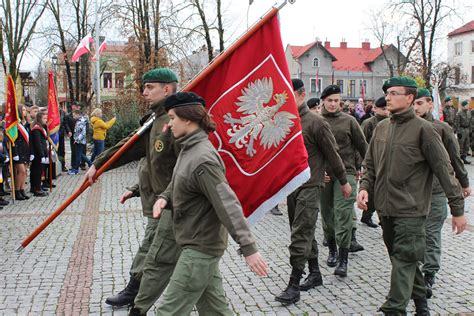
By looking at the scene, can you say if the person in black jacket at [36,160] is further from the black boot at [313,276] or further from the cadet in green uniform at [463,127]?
the cadet in green uniform at [463,127]

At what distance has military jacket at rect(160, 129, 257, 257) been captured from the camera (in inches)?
134

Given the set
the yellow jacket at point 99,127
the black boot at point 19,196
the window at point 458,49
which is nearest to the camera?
the black boot at point 19,196

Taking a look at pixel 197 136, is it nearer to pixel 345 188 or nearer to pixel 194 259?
pixel 194 259

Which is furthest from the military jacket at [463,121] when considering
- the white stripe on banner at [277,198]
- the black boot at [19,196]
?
the white stripe on banner at [277,198]

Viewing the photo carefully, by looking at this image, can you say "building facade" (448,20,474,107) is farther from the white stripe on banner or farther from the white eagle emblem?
the white eagle emblem

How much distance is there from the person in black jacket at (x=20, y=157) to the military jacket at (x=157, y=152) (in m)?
7.97

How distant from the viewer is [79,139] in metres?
17.2

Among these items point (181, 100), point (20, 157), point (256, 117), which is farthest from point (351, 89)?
point (181, 100)

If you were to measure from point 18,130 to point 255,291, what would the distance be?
8.42 metres

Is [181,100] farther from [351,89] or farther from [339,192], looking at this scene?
[351,89]

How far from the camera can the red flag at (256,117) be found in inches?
188

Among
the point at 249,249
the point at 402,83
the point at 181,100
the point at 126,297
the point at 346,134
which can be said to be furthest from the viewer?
the point at 346,134

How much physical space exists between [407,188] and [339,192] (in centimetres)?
205

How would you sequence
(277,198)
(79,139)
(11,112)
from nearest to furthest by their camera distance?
(277,198) → (11,112) → (79,139)
